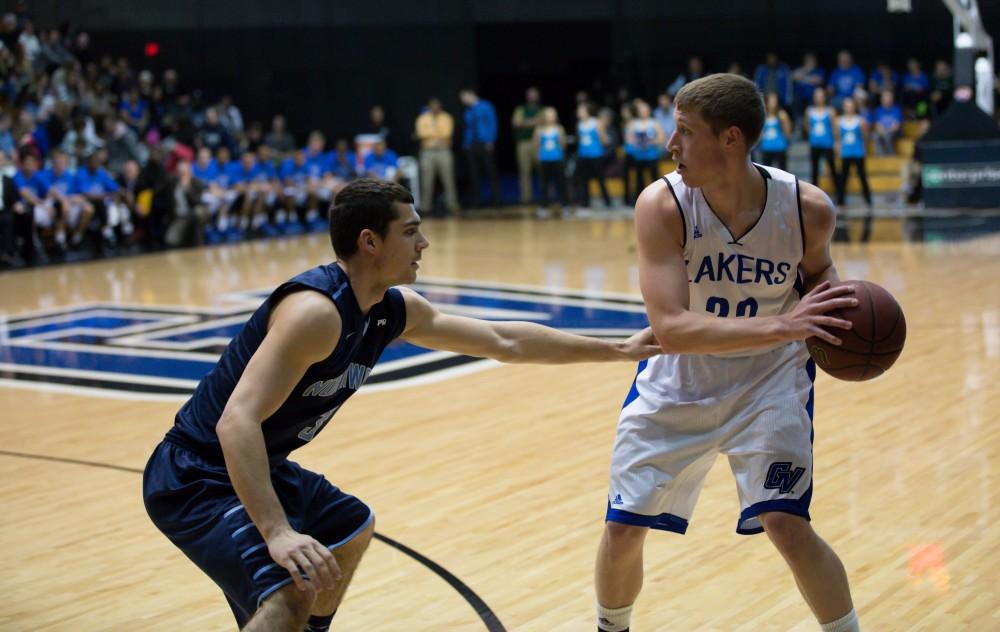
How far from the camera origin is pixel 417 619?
4.12m

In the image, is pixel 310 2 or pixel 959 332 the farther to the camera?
pixel 310 2

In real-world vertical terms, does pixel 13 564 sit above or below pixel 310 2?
below

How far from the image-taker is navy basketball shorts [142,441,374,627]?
2.91 metres

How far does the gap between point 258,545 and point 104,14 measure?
19.8 meters

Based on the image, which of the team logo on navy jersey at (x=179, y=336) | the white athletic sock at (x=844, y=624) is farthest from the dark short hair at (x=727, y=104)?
the team logo on navy jersey at (x=179, y=336)

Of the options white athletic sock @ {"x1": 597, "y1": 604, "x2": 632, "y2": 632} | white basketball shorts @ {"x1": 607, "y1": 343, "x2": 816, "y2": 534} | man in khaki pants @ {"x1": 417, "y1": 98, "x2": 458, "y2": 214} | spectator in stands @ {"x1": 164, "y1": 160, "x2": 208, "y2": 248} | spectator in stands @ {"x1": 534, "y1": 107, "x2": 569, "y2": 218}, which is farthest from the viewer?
man in khaki pants @ {"x1": 417, "y1": 98, "x2": 458, "y2": 214}

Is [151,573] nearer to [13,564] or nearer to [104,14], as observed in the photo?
[13,564]

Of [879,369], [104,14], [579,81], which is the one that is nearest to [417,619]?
[879,369]

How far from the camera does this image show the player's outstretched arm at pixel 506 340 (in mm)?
3494

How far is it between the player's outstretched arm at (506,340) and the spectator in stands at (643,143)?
1499 cm

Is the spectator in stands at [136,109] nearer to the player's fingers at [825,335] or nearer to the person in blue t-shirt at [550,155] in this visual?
the person in blue t-shirt at [550,155]

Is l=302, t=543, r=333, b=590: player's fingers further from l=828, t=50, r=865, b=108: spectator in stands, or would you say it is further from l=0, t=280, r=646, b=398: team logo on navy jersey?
l=828, t=50, r=865, b=108: spectator in stands

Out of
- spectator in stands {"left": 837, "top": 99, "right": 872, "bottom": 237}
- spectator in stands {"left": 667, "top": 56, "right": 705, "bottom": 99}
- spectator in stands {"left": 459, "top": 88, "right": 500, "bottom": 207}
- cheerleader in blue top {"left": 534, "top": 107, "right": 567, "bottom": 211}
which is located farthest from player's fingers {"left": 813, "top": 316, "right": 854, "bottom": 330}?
spectator in stands {"left": 667, "top": 56, "right": 705, "bottom": 99}

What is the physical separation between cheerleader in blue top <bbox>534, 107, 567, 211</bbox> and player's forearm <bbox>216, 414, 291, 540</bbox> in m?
16.8
